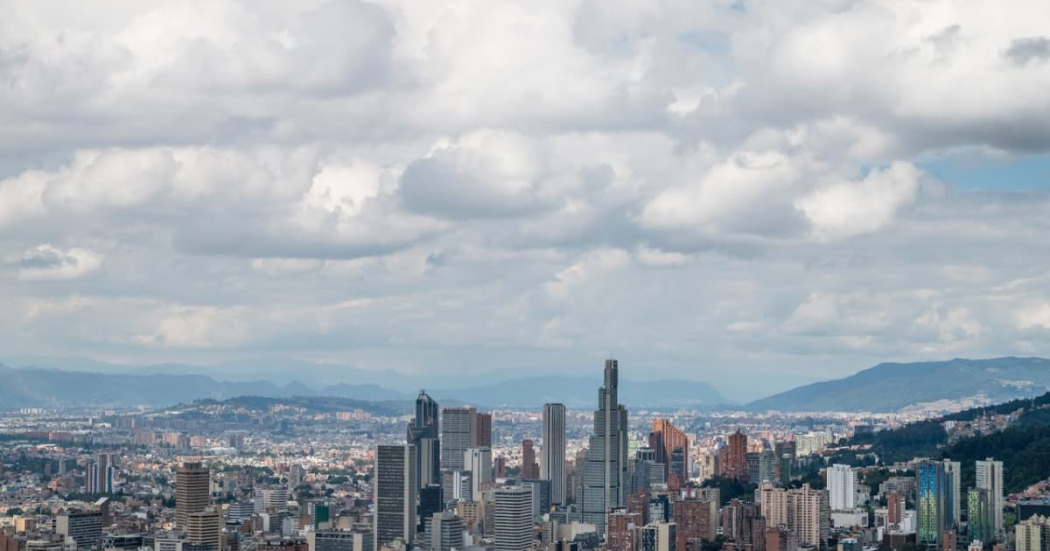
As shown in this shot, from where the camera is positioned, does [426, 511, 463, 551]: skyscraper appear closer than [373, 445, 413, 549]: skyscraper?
Yes

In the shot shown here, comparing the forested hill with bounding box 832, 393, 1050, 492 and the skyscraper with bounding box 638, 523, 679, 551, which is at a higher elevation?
the forested hill with bounding box 832, 393, 1050, 492

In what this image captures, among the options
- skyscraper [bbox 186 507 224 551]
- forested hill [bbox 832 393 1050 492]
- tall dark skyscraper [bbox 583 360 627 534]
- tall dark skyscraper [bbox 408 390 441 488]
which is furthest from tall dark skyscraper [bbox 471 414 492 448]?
skyscraper [bbox 186 507 224 551]

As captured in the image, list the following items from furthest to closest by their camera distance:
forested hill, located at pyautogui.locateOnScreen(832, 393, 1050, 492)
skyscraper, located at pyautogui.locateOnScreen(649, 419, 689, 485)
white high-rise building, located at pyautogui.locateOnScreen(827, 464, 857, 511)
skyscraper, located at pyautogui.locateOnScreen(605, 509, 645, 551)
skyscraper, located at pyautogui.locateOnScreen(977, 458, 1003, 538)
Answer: skyscraper, located at pyautogui.locateOnScreen(649, 419, 689, 485) < forested hill, located at pyautogui.locateOnScreen(832, 393, 1050, 492) < white high-rise building, located at pyautogui.locateOnScreen(827, 464, 857, 511) < skyscraper, located at pyautogui.locateOnScreen(977, 458, 1003, 538) < skyscraper, located at pyautogui.locateOnScreen(605, 509, 645, 551)

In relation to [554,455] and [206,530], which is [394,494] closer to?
[206,530]

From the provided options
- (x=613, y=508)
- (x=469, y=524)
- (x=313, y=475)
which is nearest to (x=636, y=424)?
(x=313, y=475)

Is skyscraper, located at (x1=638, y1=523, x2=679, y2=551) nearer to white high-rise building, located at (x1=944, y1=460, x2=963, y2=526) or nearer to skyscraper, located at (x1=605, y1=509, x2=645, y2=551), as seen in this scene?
skyscraper, located at (x1=605, y1=509, x2=645, y2=551)

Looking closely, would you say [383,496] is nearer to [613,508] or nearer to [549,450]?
[613,508]
